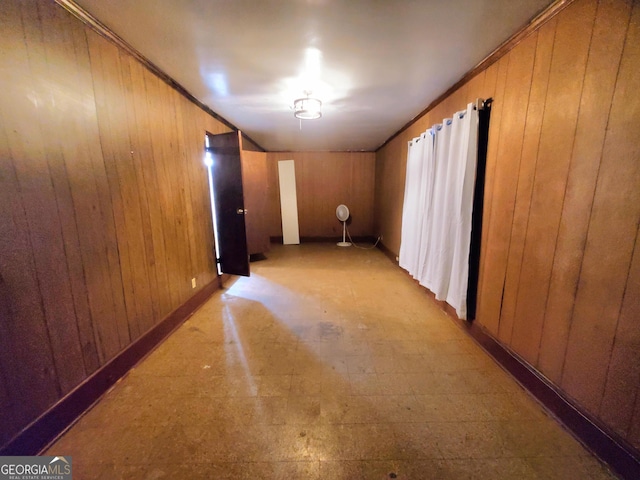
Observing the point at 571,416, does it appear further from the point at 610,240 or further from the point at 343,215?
the point at 343,215

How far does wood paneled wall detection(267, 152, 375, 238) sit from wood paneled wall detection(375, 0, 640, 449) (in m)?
4.07

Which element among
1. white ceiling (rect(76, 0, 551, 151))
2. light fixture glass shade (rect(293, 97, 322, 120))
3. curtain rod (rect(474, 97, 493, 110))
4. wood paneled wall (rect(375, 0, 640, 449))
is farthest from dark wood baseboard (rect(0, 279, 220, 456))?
curtain rod (rect(474, 97, 493, 110))

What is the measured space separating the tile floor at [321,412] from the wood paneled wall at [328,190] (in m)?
3.87

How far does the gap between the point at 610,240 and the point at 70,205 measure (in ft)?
9.06

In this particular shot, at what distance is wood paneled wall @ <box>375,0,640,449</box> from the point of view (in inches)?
42.1

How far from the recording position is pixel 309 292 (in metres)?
3.13

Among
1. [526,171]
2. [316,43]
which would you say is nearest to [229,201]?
[316,43]

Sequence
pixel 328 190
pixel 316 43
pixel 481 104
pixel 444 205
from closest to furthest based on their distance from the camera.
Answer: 1. pixel 316 43
2. pixel 481 104
3. pixel 444 205
4. pixel 328 190

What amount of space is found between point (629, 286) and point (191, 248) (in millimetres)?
3166

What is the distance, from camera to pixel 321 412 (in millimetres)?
1396

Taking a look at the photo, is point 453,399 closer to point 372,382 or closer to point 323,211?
point 372,382

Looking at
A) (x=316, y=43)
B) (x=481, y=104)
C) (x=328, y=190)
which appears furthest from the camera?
(x=328, y=190)

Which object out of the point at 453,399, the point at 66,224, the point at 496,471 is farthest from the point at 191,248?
the point at 496,471

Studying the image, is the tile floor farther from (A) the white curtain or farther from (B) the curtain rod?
(B) the curtain rod
